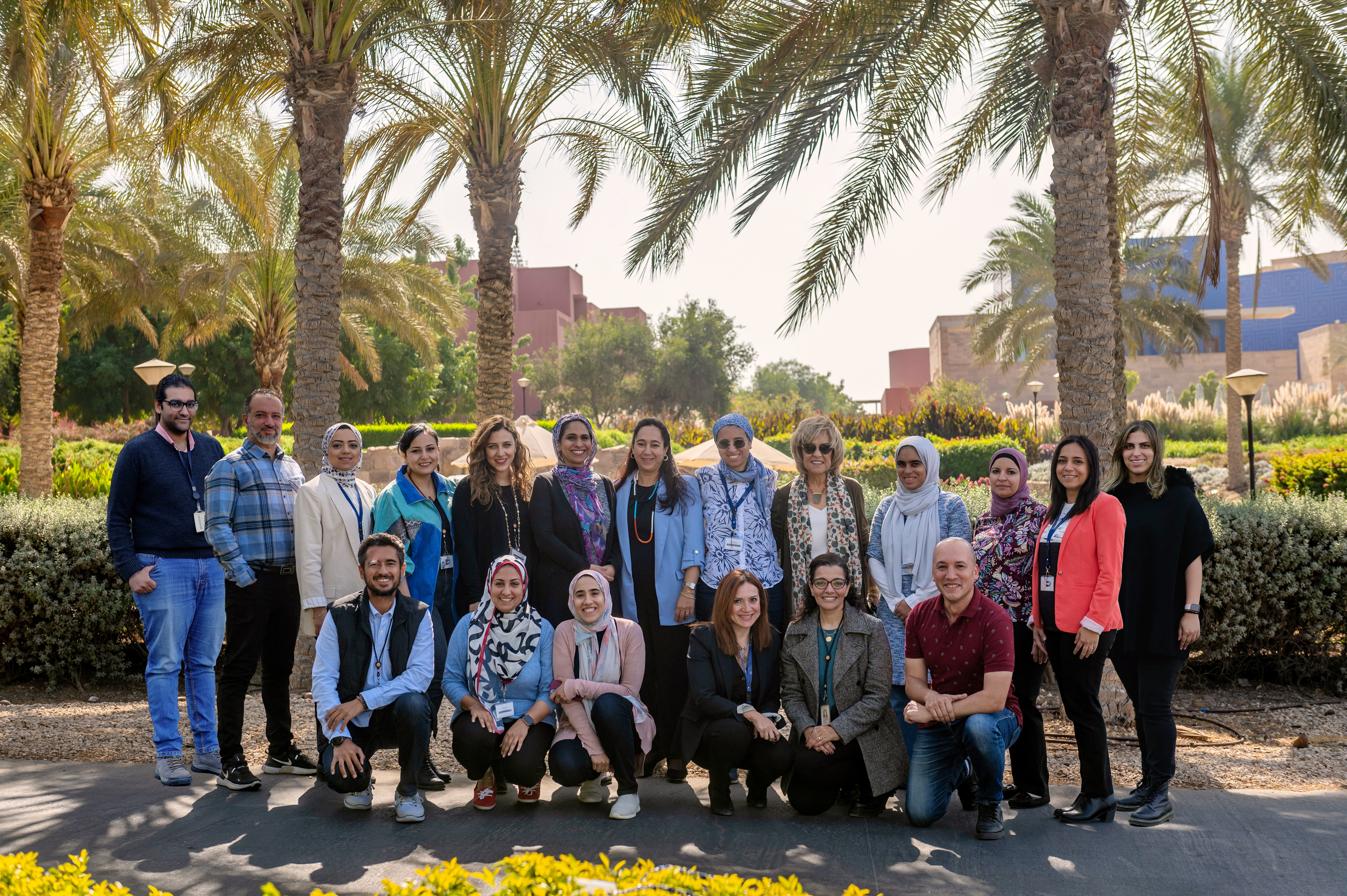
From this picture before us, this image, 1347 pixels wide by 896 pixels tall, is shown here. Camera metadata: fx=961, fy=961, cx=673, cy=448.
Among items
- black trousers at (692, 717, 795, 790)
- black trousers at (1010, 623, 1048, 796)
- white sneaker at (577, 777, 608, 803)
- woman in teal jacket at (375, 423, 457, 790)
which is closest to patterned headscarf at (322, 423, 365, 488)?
woman in teal jacket at (375, 423, 457, 790)

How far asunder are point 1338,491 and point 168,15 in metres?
14.8

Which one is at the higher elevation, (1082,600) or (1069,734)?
(1082,600)

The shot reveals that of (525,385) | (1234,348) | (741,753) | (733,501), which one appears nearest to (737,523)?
(733,501)

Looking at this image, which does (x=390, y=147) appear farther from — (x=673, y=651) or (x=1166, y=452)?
(x=1166, y=452)

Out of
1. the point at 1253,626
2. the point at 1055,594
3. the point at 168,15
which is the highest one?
the point at 168,15

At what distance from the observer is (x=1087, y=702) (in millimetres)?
4332

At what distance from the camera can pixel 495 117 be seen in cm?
1055

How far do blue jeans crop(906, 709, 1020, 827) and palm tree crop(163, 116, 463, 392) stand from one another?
1580 cm

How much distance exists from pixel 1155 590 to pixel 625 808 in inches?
102

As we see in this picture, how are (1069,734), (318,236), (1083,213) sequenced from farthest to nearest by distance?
(318,236) → (1083,213) → (1069,734)

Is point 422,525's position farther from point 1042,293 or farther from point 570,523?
point 1042,293

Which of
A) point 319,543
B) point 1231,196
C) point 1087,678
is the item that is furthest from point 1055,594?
point 1231,196

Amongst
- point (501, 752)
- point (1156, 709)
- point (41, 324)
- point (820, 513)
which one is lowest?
point (501, 752)

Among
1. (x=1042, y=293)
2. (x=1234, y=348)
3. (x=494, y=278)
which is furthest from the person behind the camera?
(x=1042, y=293)
